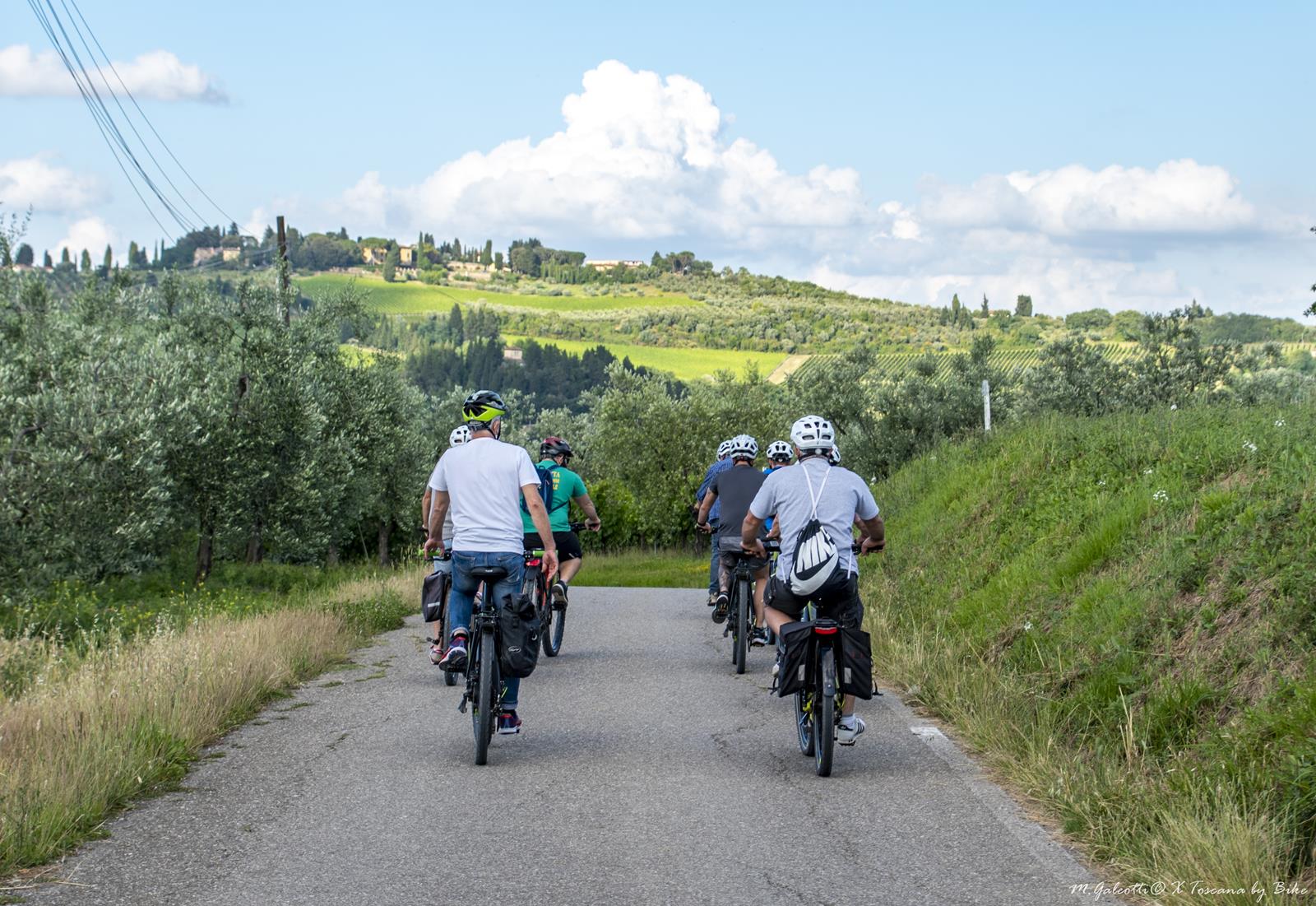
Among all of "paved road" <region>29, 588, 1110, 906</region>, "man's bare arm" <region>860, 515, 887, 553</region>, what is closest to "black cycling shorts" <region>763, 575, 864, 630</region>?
"man's bare arm" <region>860, 515, 887, 553</region>

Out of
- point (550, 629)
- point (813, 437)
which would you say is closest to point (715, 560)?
point (550, 629)

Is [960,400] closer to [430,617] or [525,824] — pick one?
[430,617]

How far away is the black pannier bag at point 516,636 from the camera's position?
806 centimetres

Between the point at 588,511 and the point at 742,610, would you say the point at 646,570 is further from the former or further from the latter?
the point at 742,610

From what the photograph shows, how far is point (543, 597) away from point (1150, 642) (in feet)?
19.9

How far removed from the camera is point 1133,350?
52.7m

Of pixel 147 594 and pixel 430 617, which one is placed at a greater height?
pixel 430 617

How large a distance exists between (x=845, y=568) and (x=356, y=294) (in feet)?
105

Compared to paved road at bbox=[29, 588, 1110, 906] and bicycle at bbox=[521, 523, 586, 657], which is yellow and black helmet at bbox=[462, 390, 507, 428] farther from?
bicycle at bbox=[521, 523, 586, 657]

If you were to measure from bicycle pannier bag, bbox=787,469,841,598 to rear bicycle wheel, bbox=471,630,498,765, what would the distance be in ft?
6.09

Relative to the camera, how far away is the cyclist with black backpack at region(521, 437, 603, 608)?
1262cm

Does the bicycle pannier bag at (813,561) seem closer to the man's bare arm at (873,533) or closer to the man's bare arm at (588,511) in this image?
the man's bare arm at (873,533)

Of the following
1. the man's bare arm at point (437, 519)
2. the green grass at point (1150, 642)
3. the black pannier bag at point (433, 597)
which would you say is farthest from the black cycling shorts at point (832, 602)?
the black pannier bag at point (433, 597)

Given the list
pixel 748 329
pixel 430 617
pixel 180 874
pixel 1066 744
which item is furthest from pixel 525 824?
pixel 748 329
